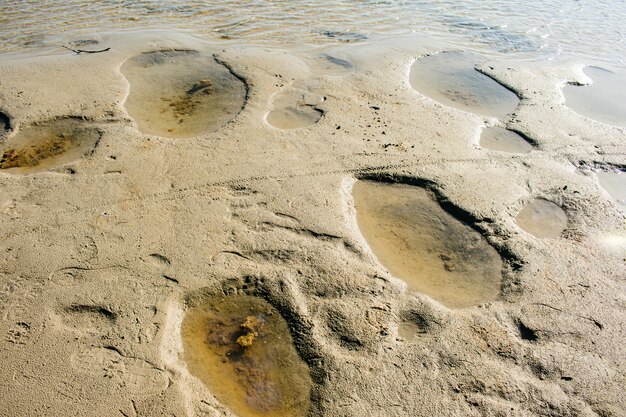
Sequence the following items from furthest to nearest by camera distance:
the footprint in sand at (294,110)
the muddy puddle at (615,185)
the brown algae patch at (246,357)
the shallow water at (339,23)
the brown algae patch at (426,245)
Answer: the shallow water at (339,23) → the footprint in sand at (294,110) → the muddy puddle at (615,185) → the brown algae patch at (426,245) → the brown algae patch at (246,357)

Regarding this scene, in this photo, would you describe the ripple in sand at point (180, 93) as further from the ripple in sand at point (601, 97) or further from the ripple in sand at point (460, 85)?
the ripple in sand at point (601, 97)

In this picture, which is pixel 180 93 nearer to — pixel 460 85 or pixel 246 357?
pixel 460 85

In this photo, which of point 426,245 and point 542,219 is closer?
point 426,245

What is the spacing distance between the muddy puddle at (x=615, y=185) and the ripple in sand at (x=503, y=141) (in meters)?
0.60

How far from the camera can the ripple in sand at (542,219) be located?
10.6 ft

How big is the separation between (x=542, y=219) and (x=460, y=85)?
226cm

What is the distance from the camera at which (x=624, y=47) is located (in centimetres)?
634

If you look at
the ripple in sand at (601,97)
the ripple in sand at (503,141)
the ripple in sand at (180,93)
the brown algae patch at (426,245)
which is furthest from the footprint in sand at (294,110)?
the ripple in sand at (601,97)

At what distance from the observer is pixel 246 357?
8.05ft

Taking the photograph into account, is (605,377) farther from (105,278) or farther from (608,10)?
(608,10)

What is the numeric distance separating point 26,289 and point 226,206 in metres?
1.24

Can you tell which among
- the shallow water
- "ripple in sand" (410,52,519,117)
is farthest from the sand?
the shallow water

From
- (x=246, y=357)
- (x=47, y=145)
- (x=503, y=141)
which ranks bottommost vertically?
(x=246, y=357)

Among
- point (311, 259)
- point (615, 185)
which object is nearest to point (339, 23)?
point (615, 185)
